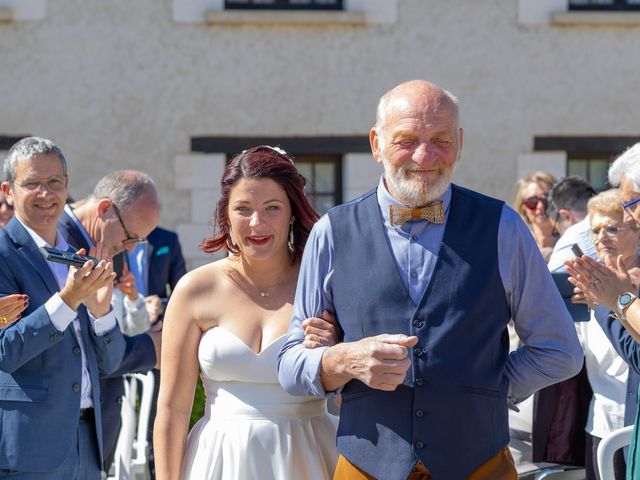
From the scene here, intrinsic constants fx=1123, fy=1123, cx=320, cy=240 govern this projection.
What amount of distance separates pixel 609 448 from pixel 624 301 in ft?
2.75

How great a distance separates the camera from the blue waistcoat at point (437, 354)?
122 inches

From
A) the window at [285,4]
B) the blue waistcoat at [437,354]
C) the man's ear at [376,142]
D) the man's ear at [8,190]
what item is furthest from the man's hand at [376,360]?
the window at [285,4]

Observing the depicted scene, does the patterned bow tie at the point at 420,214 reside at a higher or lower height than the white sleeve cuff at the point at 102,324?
higher

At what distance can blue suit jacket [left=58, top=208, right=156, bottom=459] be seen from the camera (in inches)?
209

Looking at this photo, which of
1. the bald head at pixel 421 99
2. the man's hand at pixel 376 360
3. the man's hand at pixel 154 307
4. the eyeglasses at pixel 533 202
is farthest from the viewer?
the eyeglasses at pixel 533 202

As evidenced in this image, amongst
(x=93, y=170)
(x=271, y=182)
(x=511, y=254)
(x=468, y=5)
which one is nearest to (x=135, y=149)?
(x=93, y=170)

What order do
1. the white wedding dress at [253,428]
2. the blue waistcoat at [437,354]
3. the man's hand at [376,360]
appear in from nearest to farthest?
1. the man's hand at [376,360]
2. the blue waistcoat at [437,354]
3. the white wedding dress at [253,428]

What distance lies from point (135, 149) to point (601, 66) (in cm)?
490

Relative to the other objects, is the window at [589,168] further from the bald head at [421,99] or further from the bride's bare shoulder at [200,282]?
the bald head at [421,99]

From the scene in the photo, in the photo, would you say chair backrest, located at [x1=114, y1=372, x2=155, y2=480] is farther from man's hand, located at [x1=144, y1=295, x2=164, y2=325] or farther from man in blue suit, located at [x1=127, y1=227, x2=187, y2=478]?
man in blue suit, located at [x1=127, y1=227, x2=187, y2=478]

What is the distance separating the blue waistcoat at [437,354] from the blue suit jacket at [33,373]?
1.40 m

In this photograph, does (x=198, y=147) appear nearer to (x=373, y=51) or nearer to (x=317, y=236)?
(x=373, y=51)

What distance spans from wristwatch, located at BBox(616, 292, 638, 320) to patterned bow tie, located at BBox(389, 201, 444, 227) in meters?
0.77

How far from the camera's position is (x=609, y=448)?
423 cm
